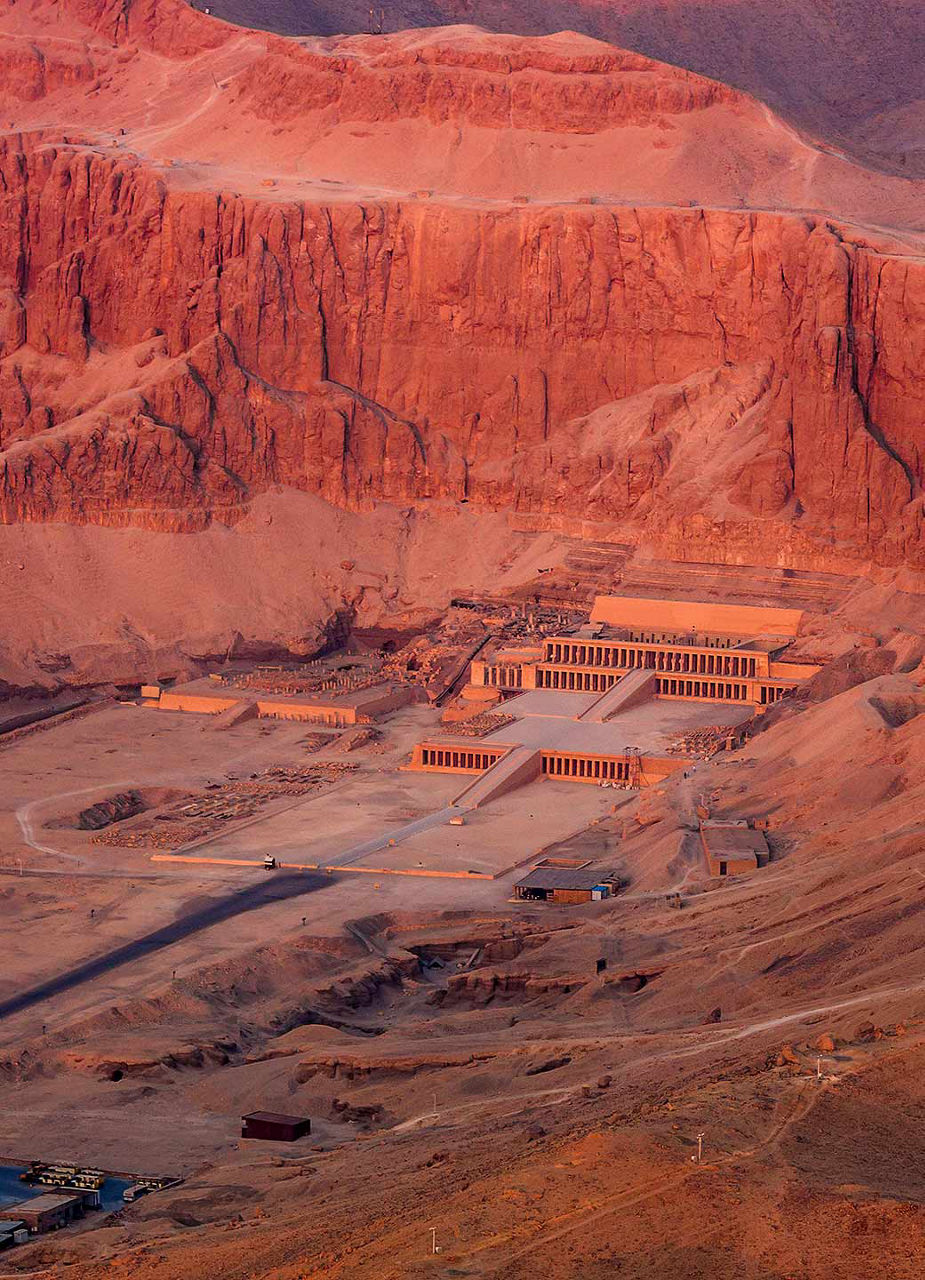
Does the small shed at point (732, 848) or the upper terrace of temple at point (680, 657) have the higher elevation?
the small shed at point (732, 848)

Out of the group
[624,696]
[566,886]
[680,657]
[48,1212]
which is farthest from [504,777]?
[48,1212]

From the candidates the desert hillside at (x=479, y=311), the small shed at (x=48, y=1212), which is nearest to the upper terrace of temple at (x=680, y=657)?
the desert hillside at (x=479, y=311)

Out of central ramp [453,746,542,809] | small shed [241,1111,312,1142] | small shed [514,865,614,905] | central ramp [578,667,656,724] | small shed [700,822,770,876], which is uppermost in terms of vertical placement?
small shed [241,1111,312,1142]

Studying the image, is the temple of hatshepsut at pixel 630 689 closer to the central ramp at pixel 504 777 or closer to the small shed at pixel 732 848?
the central ramp at pixel 504 777

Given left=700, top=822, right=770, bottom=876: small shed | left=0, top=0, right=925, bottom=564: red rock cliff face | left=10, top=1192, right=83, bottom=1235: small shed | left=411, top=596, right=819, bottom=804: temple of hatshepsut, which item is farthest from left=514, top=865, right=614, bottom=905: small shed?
left=0, top=0, right=925, bottom=564: red rock cliff face

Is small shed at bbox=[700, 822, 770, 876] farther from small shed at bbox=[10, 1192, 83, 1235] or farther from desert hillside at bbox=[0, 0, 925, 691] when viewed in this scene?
desert hillside at bbox=[0, 0, 925, 691]

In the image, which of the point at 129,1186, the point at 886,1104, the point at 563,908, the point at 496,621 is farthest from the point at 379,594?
the point at 886,1104
